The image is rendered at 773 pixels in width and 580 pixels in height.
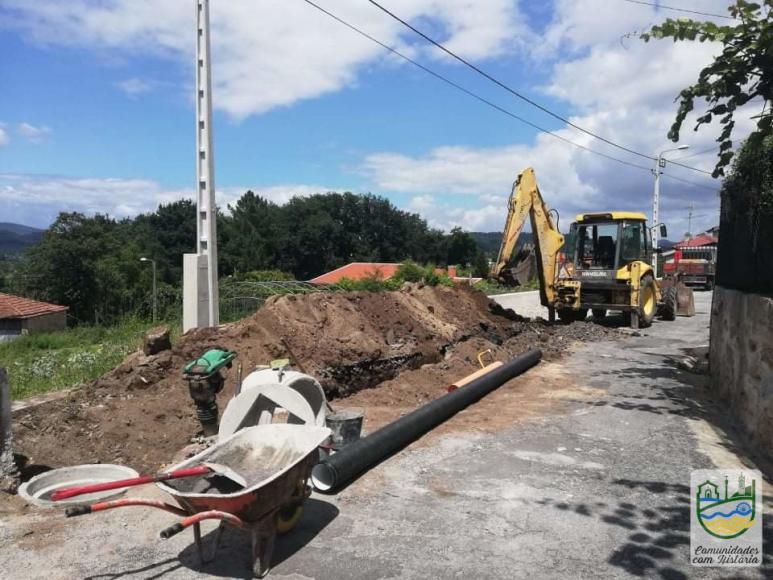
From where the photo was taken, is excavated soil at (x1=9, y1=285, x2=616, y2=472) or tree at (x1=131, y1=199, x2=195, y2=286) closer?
excavated soil at (x1=9, y1=285, x2=616, y2=472)

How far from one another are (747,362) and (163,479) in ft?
20.1

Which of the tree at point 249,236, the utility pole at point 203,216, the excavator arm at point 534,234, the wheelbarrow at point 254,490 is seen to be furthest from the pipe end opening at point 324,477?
the tree at point 249,236

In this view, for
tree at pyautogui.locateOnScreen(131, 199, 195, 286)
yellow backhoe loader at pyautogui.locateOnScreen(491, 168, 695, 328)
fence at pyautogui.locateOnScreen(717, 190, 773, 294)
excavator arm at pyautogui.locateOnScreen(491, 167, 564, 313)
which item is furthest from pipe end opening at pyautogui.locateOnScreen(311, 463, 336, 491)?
tree at pyautogui.locateOnScreen(131, 199, 195, 286)

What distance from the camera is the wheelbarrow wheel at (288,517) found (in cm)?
409

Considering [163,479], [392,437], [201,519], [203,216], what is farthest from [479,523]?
[203,216]

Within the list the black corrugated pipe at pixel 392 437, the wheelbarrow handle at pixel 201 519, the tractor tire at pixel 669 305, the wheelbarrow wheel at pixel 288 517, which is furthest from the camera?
the tractor tire at pixel 669 305

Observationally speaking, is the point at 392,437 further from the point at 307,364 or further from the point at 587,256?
→ the point at 587,256

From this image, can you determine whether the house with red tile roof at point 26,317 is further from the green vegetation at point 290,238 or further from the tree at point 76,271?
the green vegetation at point 290,238

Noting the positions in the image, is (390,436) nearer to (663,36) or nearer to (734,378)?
(734,378)

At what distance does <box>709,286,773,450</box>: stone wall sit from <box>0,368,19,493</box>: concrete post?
661 centimetres

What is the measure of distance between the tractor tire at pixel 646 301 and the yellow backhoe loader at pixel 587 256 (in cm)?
3

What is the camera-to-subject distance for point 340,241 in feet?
297

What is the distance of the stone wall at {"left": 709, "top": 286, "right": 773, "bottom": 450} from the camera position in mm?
5809

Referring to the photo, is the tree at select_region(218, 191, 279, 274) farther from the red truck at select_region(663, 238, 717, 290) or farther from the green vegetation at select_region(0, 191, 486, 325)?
the red truck at select_region(663, 238, 717, 290)
